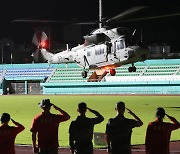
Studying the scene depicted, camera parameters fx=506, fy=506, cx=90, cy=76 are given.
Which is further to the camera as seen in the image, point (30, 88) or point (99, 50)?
point (30, 88)

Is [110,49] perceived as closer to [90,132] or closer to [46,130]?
[46,130]

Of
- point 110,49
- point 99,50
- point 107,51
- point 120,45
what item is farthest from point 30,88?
point 120,45

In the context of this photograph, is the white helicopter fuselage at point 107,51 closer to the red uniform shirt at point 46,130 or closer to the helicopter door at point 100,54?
the helicopter door at point 100,54

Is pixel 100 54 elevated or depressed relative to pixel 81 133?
elevated

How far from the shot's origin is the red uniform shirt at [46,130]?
9.19 metres

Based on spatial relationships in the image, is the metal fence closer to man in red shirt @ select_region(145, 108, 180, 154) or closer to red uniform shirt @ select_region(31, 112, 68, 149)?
red uniform shirt @ select_region(31, 112, 68, 149)

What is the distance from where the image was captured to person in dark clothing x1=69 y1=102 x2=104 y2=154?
29.0 feet

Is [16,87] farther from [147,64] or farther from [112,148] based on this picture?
[112,148]

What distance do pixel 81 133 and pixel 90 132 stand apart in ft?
0.57

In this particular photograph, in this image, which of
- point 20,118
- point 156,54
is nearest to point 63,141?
point 20,118

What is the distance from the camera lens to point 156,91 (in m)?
52.0

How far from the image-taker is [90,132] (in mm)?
8906

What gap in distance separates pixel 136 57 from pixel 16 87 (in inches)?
1319

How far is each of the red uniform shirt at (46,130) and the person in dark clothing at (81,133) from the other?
46 centimetres
